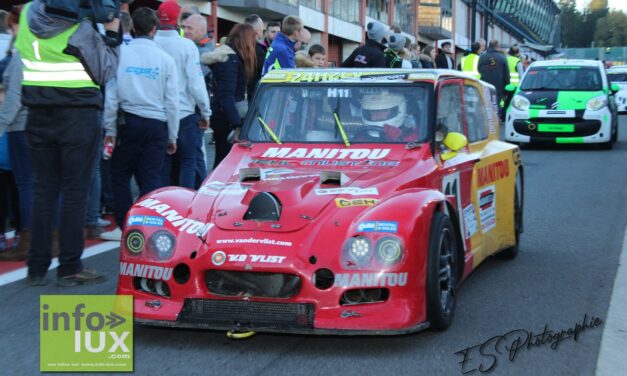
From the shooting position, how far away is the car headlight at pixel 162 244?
479 centimetres

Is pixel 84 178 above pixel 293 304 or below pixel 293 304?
above

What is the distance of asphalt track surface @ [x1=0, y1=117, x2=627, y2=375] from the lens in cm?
444

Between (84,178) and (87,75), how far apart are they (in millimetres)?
652

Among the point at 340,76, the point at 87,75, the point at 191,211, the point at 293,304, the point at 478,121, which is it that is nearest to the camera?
the point at 293,304

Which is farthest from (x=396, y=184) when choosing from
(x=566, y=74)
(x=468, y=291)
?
(x=566, y=74)

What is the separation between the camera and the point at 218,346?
4.75 meters

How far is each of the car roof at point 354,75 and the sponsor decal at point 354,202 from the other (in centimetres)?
147

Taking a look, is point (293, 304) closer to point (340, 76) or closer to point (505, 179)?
point (340, 76)

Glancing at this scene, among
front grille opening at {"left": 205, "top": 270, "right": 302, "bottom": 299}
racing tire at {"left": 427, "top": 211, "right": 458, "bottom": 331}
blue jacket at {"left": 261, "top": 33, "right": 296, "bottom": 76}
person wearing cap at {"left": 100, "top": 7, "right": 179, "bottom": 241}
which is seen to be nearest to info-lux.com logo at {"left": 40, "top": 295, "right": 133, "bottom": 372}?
front grille opening at {"left": 205, "top": 270, "right": 302, "bottom": 299}

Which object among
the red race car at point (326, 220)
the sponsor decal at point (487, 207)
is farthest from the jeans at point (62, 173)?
the sponsor decal at point (487, 207)

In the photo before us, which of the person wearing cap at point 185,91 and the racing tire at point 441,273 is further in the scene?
the person wearing cap at point 185,91

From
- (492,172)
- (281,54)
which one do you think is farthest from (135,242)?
(281,54)

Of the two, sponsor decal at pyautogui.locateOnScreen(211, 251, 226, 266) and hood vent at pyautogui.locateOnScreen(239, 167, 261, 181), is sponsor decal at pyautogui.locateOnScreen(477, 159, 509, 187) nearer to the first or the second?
hood vent at pyautogui.locateOnScreen(239, 167, 261, 181)

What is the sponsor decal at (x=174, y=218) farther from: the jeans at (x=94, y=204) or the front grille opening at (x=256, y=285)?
the jeans at (x=94, y=204)
